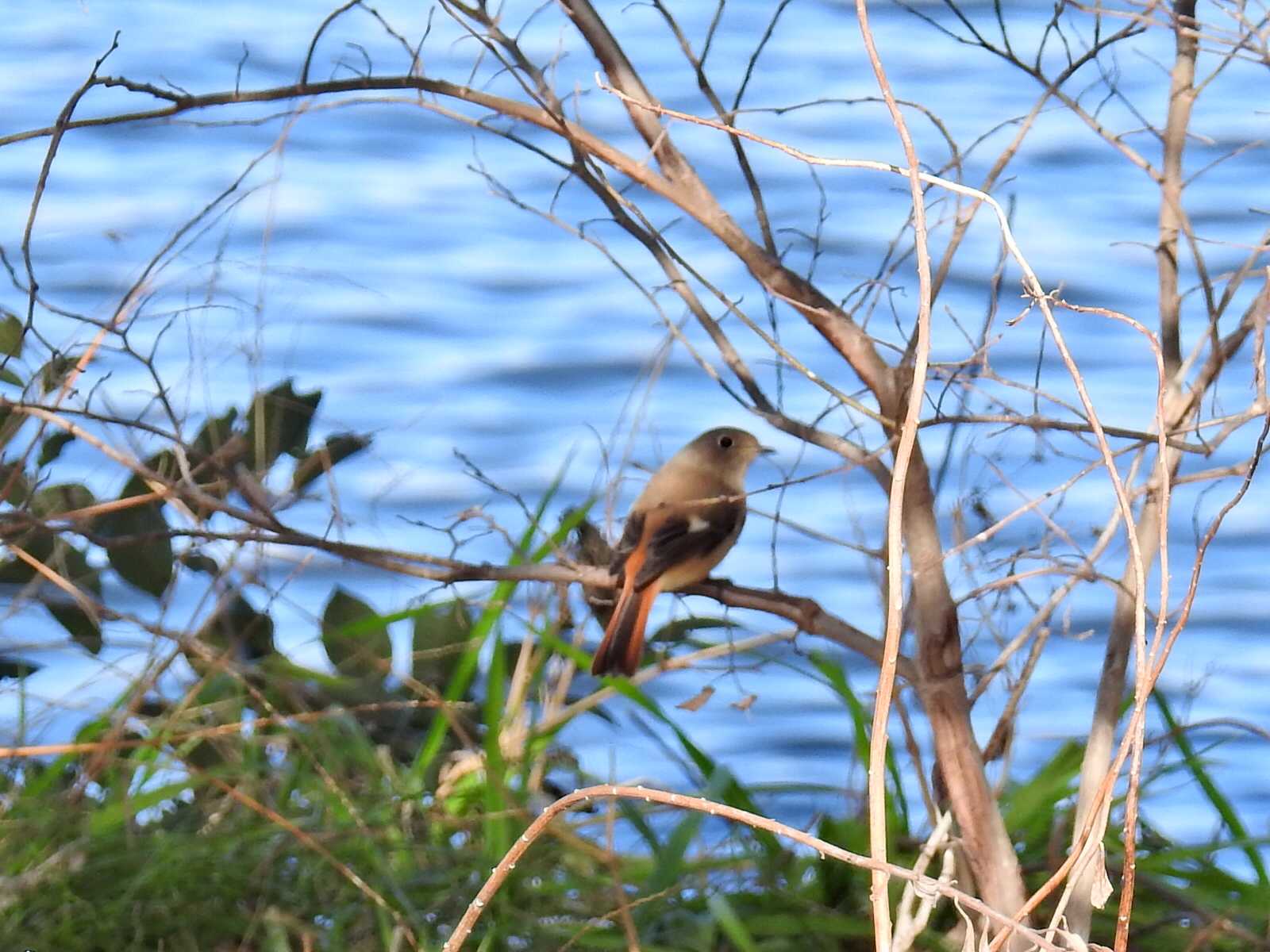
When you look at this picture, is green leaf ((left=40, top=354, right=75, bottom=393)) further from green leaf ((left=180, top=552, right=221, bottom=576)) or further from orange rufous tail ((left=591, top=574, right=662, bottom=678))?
orange rufous tail ((left=591, top=574, right=662, bottom=678))

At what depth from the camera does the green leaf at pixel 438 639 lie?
3.52 metres

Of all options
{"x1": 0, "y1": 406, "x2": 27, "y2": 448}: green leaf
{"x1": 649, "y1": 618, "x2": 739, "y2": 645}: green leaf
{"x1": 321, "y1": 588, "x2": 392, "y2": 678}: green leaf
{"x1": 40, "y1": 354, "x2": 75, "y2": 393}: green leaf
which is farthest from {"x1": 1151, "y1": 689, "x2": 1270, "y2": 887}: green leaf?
{"x1": 0, "y1": 406, "x2": 27, "y2": 448}: green leaf

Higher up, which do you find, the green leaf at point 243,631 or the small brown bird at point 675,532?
the small brown bird at point 675,532

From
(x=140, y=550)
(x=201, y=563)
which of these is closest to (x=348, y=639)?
(x=201, y=563)

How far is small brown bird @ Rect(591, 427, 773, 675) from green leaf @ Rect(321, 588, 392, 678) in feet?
1.53

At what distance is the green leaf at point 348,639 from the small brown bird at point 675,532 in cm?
47

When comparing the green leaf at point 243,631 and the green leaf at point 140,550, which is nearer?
the green leaf at point 140,550

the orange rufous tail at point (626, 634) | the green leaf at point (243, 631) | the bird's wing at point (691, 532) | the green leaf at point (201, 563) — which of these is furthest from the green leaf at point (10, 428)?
the bird's wing at point (691, 532)

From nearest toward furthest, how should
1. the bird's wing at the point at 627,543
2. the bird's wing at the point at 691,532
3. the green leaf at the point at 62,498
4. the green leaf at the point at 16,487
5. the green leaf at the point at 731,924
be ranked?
the green leaf at the point at 731,924, the green leaf at the point at 16,487, the green leaf at the point at 62,498, the bird's wing at the point at 627,543, the bird's wing at the point at 691,532

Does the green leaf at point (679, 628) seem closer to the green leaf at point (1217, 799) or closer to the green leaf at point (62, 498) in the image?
the green leaf at point (1217, 799)

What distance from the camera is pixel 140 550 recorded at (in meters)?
3.42

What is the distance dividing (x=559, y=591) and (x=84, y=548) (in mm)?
954

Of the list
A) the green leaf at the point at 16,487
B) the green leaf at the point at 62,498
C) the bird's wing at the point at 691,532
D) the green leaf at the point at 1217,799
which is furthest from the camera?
the bird's wing at the point at 691,532

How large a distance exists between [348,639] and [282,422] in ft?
1.38
